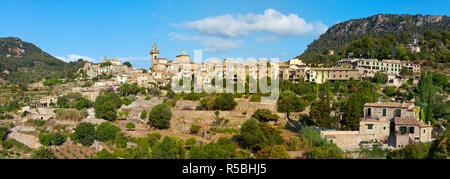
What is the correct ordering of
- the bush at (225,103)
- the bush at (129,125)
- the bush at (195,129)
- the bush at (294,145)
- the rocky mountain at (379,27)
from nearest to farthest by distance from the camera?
the bush at (294,145) → the bush at (195,129) → the bush at (129,125) → the bush at (225,103) → the rocky mountain at (379,27)

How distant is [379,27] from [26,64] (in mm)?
92672

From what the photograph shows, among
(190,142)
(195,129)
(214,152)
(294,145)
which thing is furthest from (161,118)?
(294,145)

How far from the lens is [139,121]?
2842 centimetres

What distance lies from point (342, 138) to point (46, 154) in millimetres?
17077

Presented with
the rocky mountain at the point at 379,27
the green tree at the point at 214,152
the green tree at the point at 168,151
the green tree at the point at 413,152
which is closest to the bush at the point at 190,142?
the green tree at the point at 168,151

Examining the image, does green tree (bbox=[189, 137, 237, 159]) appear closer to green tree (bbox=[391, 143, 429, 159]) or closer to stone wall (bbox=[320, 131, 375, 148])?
stone wall (bbox=[320, 131, 375, 148])

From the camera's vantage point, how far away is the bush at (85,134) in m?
23.4

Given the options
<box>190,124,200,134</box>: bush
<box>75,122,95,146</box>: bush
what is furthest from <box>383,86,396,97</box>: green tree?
<box>75,122,95,146</box>: bush

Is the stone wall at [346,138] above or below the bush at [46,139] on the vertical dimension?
above

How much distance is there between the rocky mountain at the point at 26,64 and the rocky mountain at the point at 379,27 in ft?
188

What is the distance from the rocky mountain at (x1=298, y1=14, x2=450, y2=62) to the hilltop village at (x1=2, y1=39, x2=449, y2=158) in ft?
117

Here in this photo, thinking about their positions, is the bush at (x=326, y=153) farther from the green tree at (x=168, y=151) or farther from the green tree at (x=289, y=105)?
the green tree at (x=289, y=105)
